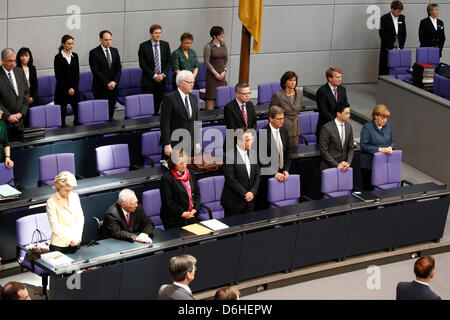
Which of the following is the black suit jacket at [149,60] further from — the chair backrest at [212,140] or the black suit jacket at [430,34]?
the black suit jacket at [430,34]

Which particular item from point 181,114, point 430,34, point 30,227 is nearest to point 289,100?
point 181,114

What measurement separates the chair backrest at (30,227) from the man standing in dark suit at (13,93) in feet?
7.09

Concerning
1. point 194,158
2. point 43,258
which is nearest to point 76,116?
point 194,158

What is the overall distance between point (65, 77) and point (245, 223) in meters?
3.79

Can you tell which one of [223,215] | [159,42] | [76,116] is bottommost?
[223,215]

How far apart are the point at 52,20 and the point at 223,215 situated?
4.48 metres

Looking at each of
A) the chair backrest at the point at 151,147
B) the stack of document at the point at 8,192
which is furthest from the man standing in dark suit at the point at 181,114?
the stack of document at the point at 8,192

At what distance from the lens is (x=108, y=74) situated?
10477 mm

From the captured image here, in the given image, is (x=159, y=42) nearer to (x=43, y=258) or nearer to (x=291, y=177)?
(x=291, y=177)

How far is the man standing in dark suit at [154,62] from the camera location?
10.7 meters

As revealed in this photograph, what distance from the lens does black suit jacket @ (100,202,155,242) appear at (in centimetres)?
709

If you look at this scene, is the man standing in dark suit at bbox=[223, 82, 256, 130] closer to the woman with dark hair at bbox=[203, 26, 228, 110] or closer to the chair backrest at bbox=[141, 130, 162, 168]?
the chair backrest at bbox=[141, 130, 162, 168]

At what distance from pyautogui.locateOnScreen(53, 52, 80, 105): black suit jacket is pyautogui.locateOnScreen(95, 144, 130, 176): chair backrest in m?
1.76

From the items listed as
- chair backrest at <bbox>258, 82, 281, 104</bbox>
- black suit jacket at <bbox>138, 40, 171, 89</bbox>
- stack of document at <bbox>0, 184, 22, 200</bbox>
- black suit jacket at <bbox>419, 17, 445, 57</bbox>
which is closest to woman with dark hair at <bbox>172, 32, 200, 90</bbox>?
black suit jacket at <bbox>138, 40, 171, 89</bbox>
